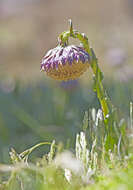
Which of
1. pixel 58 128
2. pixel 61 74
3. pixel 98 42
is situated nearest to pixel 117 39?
pixel 98 42

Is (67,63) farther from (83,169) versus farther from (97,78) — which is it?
A: (83,169)

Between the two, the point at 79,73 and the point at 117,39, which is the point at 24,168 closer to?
the point at 79,73

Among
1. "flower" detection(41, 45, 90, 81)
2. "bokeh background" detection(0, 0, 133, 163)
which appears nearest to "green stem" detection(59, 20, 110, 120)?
"flower" detection(41, 45, 90, 81)

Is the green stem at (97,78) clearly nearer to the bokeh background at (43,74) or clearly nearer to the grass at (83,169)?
the grass at (83,169)

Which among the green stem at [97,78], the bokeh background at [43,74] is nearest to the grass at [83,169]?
the green stem at [97,78]

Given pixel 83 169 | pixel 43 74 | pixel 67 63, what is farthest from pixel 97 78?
pixel 43 74

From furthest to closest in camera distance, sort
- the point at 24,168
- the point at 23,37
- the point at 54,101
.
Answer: the point at 23,37, the point at 54,101, the point at 24,168
